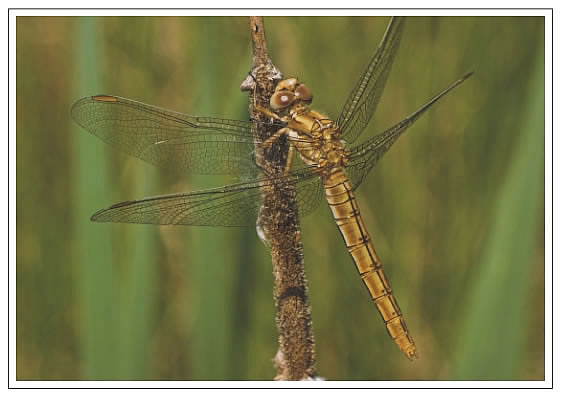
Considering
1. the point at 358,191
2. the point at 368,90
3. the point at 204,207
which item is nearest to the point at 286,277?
the point at 204,207

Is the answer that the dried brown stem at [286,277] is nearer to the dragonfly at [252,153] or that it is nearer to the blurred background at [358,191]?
the dragonfly at [252,153]

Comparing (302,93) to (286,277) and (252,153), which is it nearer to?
(252,153)

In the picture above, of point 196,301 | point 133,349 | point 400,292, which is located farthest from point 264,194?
point 400,292

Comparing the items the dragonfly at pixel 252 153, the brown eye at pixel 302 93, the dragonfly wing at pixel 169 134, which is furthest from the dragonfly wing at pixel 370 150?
the dragonfly wing at pixel 169 134

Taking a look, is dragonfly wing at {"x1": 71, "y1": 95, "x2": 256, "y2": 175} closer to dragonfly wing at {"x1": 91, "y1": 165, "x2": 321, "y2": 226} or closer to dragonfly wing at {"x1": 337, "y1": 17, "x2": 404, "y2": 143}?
dragonfly wing at {"x1": 91, "y1": 165, "x2": 321, "y2": 226}

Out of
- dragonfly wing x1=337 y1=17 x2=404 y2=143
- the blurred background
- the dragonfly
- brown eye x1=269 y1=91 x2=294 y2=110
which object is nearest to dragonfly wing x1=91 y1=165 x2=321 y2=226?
the dragonfly

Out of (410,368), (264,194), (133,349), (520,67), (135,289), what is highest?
(520,67)
